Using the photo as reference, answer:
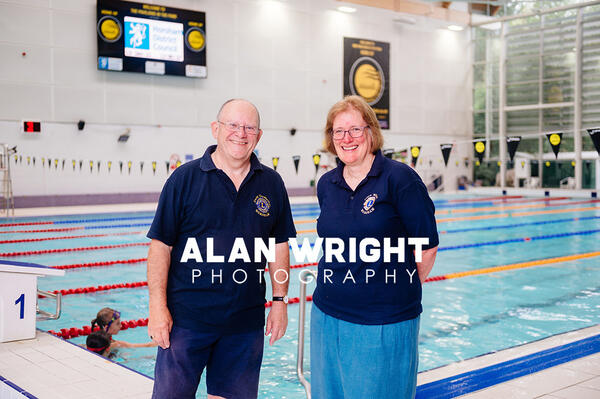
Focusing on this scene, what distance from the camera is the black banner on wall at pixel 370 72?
68.5ft

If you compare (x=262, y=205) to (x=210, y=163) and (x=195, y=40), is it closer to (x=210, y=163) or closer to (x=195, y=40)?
(x=210, y=163)

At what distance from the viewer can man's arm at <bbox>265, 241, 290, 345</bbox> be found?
2176 millimetres

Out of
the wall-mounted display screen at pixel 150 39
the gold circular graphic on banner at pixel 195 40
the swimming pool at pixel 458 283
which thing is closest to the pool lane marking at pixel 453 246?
the swimming pool at pixel 458 283

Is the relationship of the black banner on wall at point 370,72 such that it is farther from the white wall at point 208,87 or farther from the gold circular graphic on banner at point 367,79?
the white wall at point 208,87

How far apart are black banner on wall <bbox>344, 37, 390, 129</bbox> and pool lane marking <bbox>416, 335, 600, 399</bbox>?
1741cm

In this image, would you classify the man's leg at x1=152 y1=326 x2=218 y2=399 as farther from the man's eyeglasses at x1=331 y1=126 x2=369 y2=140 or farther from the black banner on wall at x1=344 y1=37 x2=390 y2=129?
the black banner on wall at x1=344 y1=37 x2=390 y2=129

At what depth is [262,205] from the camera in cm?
205

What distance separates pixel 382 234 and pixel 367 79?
20097mm

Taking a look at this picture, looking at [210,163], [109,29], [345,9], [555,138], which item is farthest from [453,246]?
[345,9]

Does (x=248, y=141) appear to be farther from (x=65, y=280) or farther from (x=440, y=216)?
(x=440, y=216)

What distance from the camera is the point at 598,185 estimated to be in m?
19.5

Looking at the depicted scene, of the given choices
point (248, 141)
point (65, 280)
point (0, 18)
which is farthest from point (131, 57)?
point (248, 141)

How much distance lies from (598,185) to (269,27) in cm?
1230

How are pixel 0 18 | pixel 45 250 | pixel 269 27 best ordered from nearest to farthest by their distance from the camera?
pixel 45 250, pixel 0 18, pixel 269 27
